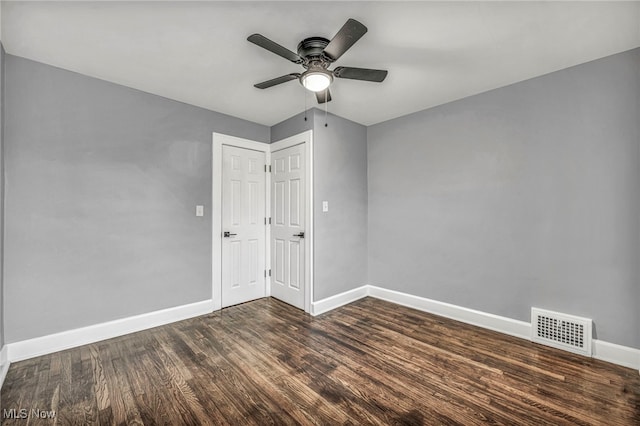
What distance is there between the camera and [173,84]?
267cm

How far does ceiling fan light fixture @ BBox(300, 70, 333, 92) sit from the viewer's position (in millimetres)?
1978

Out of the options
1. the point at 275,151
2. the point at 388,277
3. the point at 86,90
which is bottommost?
the point at 388,277

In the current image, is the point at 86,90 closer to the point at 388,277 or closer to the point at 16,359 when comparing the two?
the point at 16,359

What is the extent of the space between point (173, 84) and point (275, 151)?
1.46 metres

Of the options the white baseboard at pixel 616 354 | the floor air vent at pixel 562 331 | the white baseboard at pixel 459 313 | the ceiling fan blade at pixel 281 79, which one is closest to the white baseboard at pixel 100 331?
the white baseboard at pixel 459 313

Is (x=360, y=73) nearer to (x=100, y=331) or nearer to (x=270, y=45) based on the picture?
(x=270, y=45)

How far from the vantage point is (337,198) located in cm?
358

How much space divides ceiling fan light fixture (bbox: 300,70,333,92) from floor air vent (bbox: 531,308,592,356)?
2764 millimetres

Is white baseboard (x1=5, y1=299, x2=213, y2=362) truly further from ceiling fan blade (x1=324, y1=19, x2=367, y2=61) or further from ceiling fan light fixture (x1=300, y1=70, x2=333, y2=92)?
ceiling fan blade (x1=324, y1=19, x2=367, y2=61)

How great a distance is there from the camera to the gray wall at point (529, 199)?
2172 mm

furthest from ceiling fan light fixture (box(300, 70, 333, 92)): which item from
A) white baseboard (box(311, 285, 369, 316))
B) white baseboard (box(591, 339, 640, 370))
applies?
white baseboard (box(591, 339, 640, 370))

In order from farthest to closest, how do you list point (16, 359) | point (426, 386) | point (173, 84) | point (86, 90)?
point (173, 84), point (86, 90), point (16, 359), point (426, 386)

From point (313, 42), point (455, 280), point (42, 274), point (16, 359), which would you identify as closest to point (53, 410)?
point (16, 359)

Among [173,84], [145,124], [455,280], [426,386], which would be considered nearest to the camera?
[426,386]
